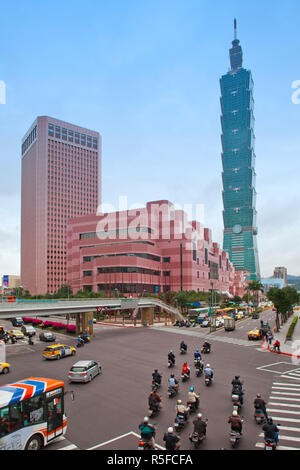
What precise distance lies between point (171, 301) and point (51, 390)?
3068 inches

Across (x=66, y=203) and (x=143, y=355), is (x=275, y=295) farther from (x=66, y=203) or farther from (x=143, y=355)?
(x=66, y=203)

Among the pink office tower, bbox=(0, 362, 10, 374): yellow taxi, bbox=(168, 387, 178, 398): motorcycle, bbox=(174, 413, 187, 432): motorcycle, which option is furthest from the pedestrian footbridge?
the pink office tower

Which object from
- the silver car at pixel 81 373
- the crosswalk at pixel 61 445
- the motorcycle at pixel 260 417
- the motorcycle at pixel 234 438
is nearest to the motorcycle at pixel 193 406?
the motorcycle at pixel 260 417

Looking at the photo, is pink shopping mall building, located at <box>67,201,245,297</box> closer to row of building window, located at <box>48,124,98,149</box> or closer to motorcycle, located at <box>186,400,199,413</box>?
motorcycle, located at <box>186,400,199,413</box>

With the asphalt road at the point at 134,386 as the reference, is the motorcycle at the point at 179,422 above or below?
above

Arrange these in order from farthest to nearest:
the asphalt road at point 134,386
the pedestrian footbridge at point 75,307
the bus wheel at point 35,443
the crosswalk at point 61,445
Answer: the pedestrian footbridge at point 75,307, the asphalt road at point 134,386, the crosswalk at point 61,445, the bus wheel at point 35,443

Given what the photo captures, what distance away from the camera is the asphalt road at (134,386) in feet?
47.6

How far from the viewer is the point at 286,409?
1803cm

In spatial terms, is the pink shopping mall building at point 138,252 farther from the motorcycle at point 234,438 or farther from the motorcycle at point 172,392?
the motorcycle at point 234,438

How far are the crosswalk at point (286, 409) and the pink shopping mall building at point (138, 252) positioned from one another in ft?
231

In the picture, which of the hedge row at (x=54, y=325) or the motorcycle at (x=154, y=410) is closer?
the motorcycle at (x=154, y=410)

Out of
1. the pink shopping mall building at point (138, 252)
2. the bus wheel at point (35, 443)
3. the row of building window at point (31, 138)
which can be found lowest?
the bus wheel at point (35, 443)

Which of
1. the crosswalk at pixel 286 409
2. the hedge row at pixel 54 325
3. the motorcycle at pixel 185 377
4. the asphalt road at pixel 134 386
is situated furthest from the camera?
the hedge row at pixel 54 325
